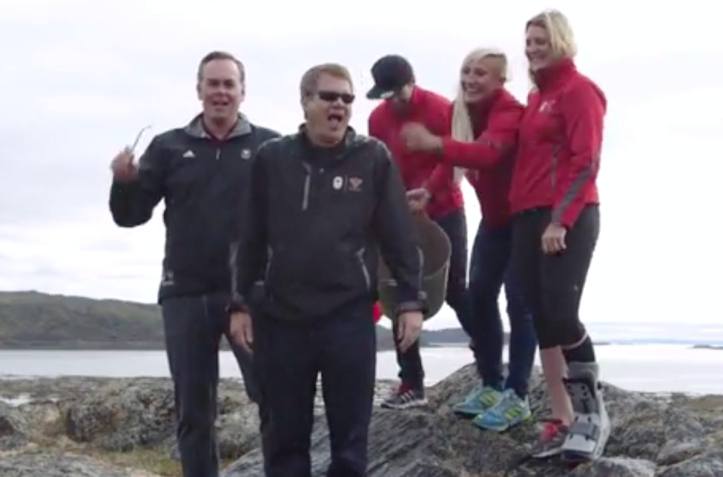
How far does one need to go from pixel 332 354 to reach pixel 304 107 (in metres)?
1.32

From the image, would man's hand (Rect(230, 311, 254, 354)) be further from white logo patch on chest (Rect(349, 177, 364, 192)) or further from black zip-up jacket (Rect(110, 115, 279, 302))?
white logo patch on chest (Rect(349, 177, 364, 192))

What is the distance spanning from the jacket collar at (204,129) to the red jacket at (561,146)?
175 cm

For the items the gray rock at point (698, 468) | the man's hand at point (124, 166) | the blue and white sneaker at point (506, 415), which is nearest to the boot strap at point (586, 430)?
the gray rock at point (698, 468)

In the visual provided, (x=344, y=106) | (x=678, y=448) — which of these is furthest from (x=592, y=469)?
(x=344, y=106)

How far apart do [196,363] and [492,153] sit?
2317 millimetres

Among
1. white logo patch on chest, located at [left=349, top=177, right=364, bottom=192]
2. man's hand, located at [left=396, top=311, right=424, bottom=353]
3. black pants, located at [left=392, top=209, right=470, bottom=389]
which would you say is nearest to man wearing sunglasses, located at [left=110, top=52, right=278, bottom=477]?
white logo patch on chest, located at [left=349, top=177, right=364, bottom=192]

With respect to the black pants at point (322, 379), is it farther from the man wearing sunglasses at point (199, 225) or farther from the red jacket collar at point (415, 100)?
the red jacket collar at point (415, 100)

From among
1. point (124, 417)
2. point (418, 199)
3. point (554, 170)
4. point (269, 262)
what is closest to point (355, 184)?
point (269, 262)

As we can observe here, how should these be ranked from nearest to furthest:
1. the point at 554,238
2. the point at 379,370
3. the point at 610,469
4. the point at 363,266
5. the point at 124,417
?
1. the point at 363,266
2. the point at 554,238
3. the point at 610,469
4. the point at 124,417
5. the point at 379,370

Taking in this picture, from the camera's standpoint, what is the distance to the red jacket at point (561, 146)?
7.23 meters

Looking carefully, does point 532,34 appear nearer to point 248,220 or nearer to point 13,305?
point 248,220

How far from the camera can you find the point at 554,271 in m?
7.38

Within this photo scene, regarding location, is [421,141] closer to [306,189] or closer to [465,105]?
[465,105]

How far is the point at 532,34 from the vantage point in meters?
7.59
